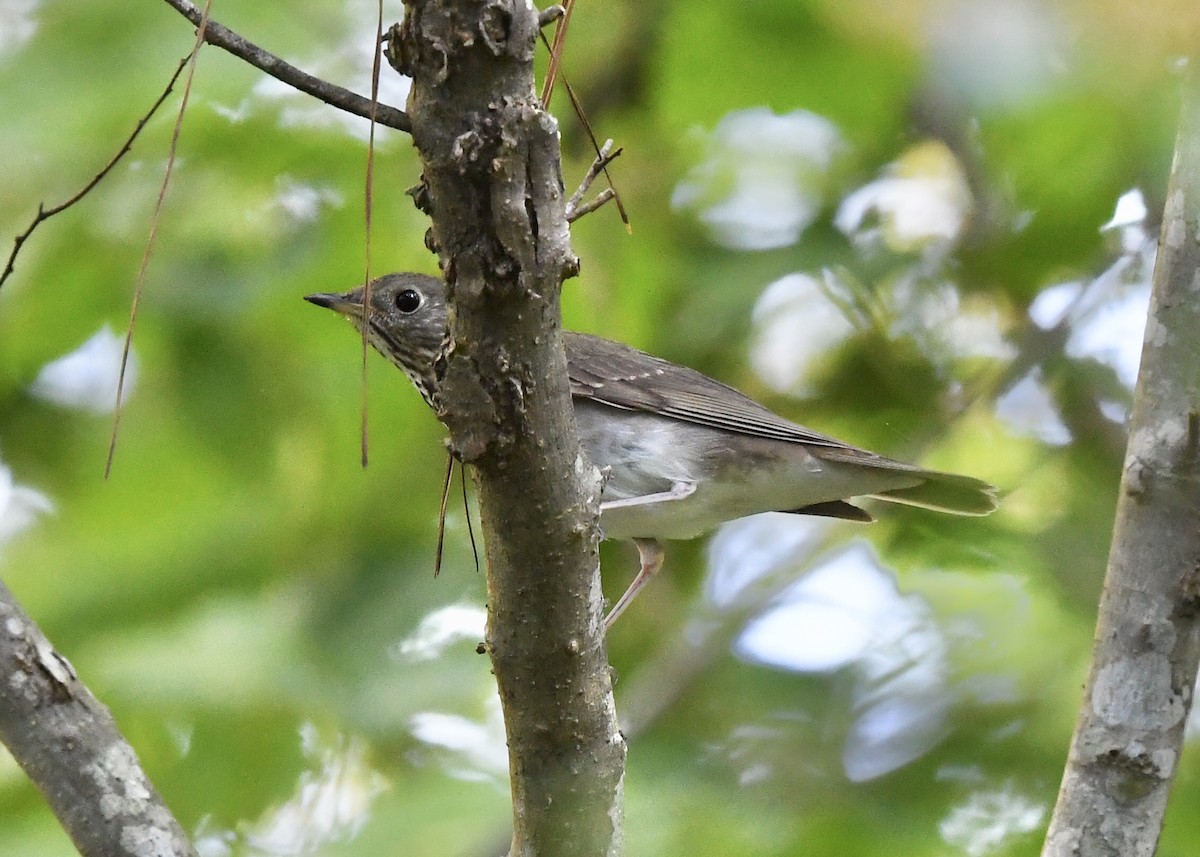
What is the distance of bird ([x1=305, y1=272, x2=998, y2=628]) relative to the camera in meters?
4.85

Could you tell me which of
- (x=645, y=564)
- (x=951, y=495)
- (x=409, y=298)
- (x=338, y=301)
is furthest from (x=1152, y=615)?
(x=409, y=298)

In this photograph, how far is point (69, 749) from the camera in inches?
117

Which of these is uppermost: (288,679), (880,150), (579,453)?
(880,150)

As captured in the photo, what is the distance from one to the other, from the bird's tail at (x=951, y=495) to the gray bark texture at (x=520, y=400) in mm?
2184

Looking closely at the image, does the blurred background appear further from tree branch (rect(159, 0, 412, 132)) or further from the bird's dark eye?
tree branch (rect(159, 0, 412, 132))

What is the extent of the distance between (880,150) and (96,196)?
303cm

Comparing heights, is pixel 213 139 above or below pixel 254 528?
Result: above

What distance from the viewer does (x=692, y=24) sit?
180 inches

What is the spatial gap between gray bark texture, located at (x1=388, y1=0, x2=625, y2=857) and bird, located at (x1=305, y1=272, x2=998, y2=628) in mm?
1915

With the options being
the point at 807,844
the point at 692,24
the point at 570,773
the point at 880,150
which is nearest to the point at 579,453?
the point at 570,773

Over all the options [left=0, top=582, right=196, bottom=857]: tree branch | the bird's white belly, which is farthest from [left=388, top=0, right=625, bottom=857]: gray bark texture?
the bird's white belly

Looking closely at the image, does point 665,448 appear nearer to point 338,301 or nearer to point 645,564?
point 645,564

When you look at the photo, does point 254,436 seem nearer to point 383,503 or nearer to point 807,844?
point 383,503

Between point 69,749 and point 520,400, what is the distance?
1559mm
